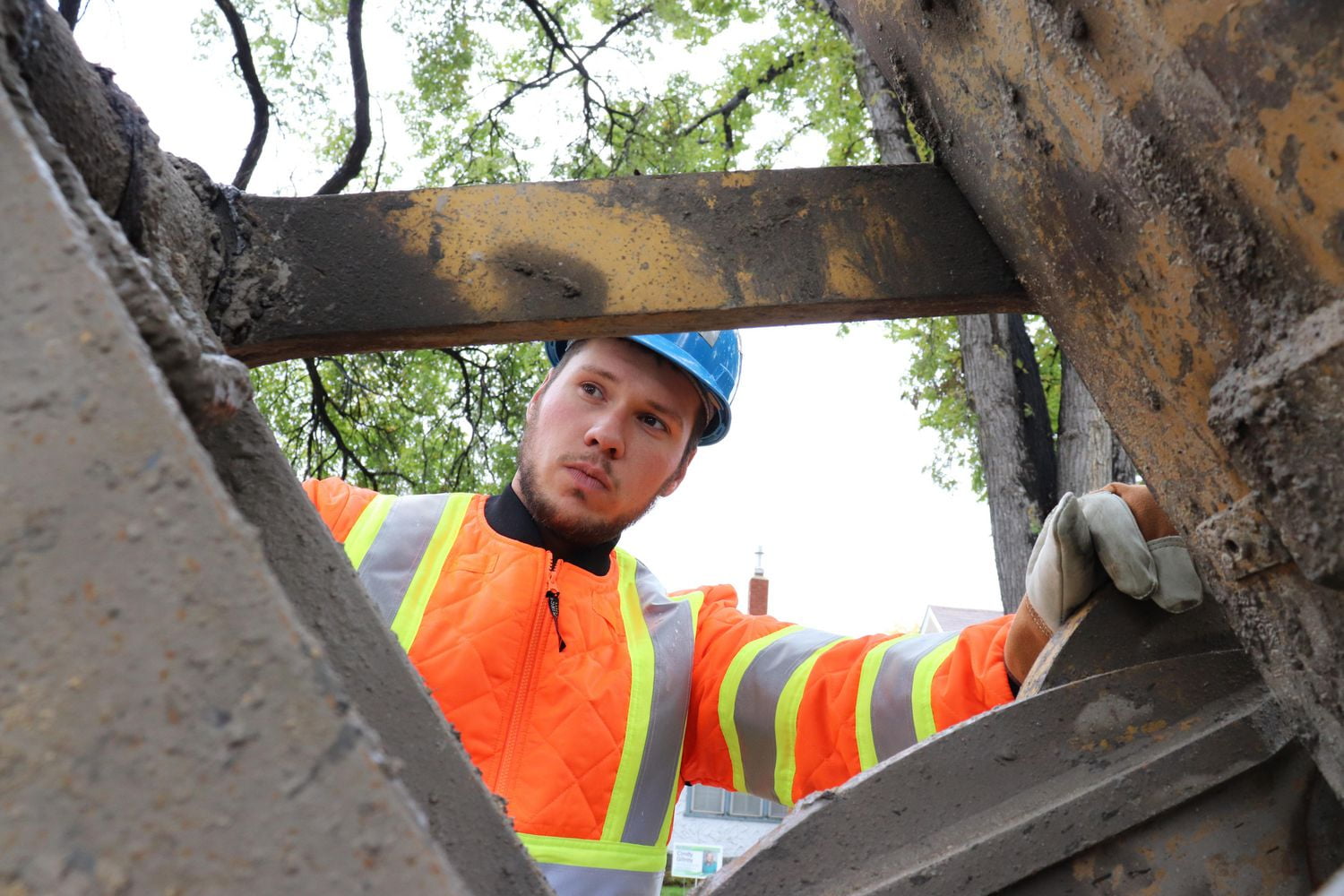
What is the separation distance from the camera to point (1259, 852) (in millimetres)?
1459

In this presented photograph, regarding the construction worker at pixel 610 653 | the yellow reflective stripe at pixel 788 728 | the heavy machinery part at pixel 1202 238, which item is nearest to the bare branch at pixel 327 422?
the construction worker at pixel 610 653

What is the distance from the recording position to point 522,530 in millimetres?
2730

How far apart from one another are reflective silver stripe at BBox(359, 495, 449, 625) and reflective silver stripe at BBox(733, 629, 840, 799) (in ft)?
2.94

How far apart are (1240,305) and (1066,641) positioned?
2.39 feet

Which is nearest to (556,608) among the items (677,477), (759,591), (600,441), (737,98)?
(600,441)

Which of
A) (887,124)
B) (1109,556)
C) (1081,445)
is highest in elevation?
(887,124)

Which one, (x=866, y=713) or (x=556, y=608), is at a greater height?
(x=556, y=608)

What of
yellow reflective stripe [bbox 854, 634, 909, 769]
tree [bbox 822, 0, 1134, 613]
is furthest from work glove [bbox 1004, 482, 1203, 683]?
tree [bbox 822, 0, 1134, 613]

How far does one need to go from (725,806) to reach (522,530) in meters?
16.6

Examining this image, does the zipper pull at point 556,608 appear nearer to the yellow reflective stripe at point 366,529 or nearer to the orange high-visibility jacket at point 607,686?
the orange high-visibility jacket at point 607,686

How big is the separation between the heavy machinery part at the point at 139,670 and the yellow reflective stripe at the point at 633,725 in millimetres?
1942

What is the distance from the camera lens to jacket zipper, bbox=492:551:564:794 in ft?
7.80

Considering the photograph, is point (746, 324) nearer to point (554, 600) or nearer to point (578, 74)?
point (554, 600)

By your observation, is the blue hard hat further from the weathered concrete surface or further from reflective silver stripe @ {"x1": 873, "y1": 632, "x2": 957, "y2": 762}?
the weathered concrete surface
